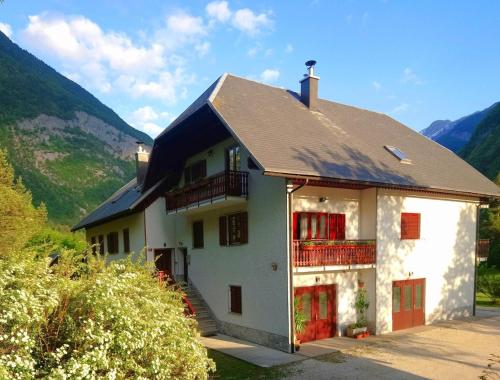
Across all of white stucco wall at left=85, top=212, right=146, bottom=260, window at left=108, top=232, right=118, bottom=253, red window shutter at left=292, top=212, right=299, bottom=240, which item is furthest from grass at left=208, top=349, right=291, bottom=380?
window at left=108, top=232, right=118, bottom=253

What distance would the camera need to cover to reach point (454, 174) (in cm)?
1873

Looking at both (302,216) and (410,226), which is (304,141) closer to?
(302,216)

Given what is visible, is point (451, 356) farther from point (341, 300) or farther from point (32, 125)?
point (32, 125)

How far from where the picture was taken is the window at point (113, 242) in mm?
24183

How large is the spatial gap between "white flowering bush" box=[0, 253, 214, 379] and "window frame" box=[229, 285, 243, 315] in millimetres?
8176

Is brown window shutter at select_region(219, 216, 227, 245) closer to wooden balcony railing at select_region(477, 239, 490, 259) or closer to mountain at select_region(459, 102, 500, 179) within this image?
wooden balcony railing at select_region(477, 239, 490, 259)

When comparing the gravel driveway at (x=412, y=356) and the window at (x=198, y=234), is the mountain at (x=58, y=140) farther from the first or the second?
the gravel driveway at (x=412, y=356)

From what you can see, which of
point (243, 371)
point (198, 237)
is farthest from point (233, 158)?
point (243, 371)

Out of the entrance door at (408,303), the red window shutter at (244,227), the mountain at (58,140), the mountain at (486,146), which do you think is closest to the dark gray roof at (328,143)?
the red window shutter at (244,227)

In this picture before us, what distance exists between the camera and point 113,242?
2458 centimetres

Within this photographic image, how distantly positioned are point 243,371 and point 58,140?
89806 millimetres

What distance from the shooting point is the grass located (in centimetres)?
1096

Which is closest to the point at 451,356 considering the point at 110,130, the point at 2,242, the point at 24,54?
the point at 2,242

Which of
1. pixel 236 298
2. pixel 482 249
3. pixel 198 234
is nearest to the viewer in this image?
pixel 236 298
